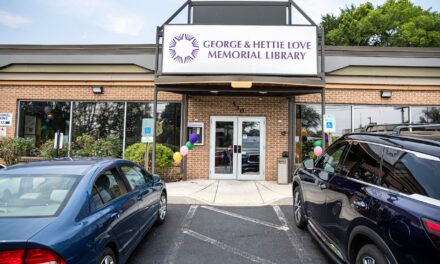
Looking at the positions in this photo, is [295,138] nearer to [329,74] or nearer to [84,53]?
[329,74]

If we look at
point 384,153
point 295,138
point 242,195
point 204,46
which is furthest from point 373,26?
point 384,153

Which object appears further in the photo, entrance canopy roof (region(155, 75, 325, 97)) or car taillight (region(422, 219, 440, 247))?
entrance canopy roof (region(155, 75, 325, 97))

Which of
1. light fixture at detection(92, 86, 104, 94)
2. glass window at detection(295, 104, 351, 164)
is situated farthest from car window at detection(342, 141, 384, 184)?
light fixture at detection(92, 86, 104, 94)

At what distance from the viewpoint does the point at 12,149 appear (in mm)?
10672

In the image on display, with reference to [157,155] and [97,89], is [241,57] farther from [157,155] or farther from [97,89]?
[97,89]

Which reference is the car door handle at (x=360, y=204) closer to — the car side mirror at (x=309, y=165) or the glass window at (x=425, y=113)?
the car side mirror at (x=309, y=165)

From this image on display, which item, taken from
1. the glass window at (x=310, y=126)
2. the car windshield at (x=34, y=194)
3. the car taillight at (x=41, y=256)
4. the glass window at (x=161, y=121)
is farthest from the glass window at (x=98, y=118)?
the car taillight at (x=41, y=256)

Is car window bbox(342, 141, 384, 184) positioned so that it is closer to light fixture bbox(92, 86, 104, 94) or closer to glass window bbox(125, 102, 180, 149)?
glass window bbox(125, 102, 180, 149)

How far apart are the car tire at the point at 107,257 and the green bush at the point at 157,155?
266 inches

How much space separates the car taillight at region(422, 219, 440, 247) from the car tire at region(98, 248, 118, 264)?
2854 millimetres

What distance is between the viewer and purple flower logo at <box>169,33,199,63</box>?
30.3ft

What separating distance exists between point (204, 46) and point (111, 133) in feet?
16.2

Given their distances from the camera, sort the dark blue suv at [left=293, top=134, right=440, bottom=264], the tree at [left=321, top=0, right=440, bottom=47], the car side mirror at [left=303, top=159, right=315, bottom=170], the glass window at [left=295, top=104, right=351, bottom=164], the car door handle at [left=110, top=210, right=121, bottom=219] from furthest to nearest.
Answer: the tree at [left=321, top=0, right=440, bottom=47], the glass window at [left=295, top=104, right=351, bottom=164], the car side mirror at [left=303, top=159, right=315, bottom=170], the car door handle at [left=110, top=210, right=121, bottom=219], the dark blue suv at [left=293, top=134, right=440, bottom=264]

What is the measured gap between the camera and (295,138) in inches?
433
